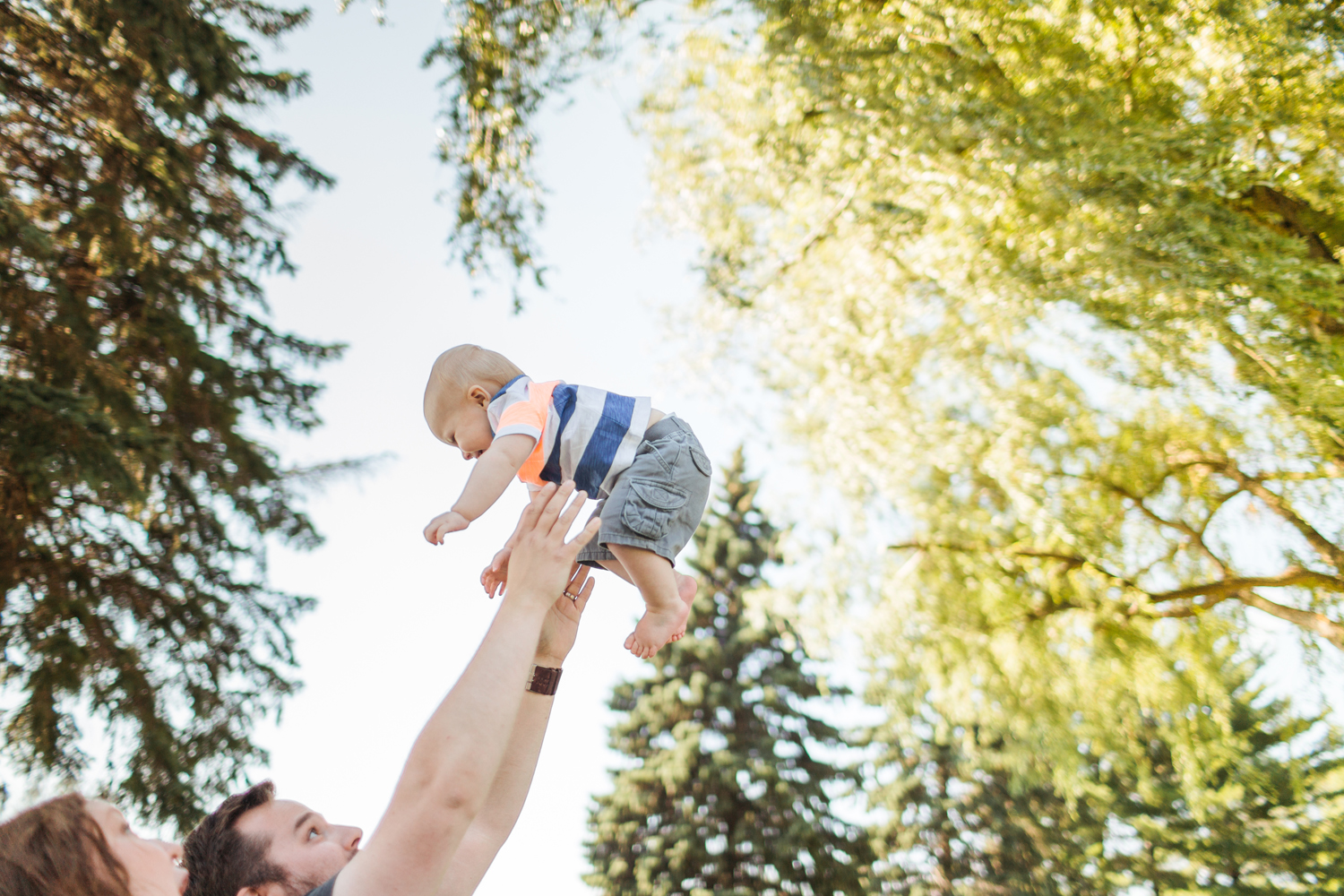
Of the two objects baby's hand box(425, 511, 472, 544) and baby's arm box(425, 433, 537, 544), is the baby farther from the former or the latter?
baby's hand box(425, 511, 472, 544)

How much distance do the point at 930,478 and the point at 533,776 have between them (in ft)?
22.5

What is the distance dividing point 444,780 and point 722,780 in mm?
14681

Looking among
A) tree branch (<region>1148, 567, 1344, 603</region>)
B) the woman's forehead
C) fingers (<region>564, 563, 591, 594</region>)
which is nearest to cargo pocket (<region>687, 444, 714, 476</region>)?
fingers (<region>564, 563, 591, 594</region>)

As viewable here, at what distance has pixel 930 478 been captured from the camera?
8148 millimetres

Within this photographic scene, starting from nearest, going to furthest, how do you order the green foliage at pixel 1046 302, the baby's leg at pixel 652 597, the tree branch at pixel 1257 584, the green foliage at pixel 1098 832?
the baby's leg at pixel 652 597, the green foliage at pixel 1046 302, the tree branch at pixel 1257 584, the green foliage at pixel 1098 832

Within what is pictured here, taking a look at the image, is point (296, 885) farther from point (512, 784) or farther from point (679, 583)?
point (679, 583)

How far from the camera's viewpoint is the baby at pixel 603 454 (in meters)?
1.95

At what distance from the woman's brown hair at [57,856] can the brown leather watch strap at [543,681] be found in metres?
0.79

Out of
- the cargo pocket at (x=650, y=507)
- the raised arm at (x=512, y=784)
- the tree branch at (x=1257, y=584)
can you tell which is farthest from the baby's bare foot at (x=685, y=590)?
the tree branch at (x=1257, y=584)

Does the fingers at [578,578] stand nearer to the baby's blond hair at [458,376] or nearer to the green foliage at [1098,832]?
the baby's blond hair at [458,376]

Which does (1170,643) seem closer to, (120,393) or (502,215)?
(502,215)

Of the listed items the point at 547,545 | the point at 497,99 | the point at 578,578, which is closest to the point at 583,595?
the point at 578,578

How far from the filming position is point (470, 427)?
6.66 ft

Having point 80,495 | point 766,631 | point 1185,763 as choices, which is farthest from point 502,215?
point 766,631
